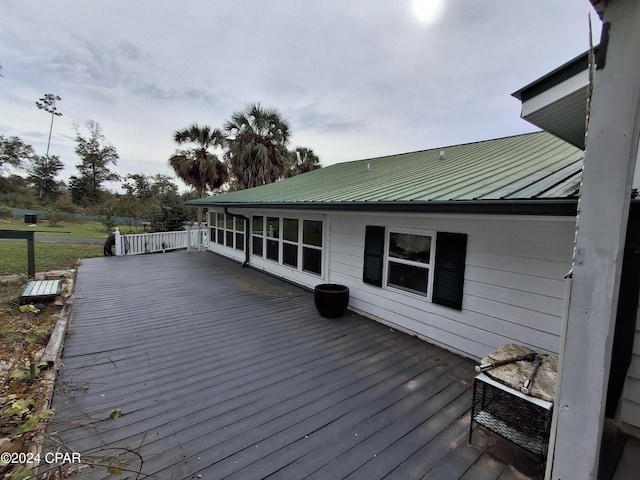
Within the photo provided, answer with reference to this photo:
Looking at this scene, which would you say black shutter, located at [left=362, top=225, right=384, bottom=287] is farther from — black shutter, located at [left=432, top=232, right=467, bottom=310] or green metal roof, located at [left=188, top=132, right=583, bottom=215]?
black shutter, located at [left=432, top=232, right=467, bottom=310]

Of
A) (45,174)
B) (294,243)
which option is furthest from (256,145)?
(45,174)

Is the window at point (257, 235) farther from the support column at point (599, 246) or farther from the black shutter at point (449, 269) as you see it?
the support column at point (599, 246)

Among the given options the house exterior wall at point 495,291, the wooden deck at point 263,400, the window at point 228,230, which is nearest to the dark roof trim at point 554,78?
Answer: the house exterior wall at point 495,291

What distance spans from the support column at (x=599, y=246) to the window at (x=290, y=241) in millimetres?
5366

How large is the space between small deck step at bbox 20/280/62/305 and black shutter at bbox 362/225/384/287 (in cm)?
624

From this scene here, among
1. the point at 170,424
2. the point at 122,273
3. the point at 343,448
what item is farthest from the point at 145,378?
the point at 122,273

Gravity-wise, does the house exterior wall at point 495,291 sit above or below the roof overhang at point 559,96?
below

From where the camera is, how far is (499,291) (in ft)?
Result: 11.8

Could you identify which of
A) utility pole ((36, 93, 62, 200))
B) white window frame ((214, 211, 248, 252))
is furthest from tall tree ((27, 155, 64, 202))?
white window frame ((214, 211, 248, 252))

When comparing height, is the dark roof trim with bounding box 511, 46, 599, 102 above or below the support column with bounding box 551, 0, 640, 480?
above

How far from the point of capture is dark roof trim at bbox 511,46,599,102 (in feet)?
6.05

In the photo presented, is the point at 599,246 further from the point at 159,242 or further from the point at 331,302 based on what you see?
the point at 159,242

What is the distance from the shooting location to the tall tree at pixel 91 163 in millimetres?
33125

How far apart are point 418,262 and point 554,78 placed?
2.95 metres
